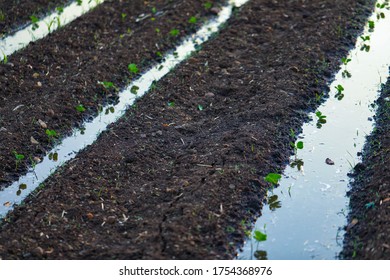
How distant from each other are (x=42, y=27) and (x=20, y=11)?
0.45m

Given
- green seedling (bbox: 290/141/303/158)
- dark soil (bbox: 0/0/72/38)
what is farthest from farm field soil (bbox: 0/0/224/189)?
green seedling (bbox: 290/141/303/158)

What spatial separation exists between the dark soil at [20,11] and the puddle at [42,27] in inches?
3.8

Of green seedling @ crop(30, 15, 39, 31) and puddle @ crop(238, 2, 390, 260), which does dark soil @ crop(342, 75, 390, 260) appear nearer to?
puddle @ crop(238, 2, 390, 260)

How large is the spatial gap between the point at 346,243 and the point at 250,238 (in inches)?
25.4

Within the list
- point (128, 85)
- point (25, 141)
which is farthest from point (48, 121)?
point (128, 85)

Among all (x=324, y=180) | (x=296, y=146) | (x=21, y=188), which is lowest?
(x=324, y=180)

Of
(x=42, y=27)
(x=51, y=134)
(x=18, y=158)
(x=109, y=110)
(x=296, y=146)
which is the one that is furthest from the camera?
(x=42, y=27)

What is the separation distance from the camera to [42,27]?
837cm

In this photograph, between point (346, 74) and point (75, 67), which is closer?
point (346, 74)

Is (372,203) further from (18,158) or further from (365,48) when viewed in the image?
(365,48)

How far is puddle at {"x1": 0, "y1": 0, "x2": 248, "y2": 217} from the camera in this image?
5.59m

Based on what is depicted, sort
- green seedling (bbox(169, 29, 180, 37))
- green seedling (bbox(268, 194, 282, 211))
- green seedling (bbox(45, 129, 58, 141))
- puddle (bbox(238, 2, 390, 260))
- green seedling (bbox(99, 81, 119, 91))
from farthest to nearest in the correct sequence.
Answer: green seedling (bbox(169, 29, 180, 37)), green seedling (bbox(99, 81, 119, 91)), green seedling (bbox(45, 129, 58, 141)), green seedling (bbox(268, 194, 282, 211)), puddle (bbox(238, 2, 390, 260))

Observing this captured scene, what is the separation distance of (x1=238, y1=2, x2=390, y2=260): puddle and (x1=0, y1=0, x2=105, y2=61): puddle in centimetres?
329

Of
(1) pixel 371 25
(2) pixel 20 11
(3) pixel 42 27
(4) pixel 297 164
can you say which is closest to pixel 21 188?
(4) pixel 297 164
